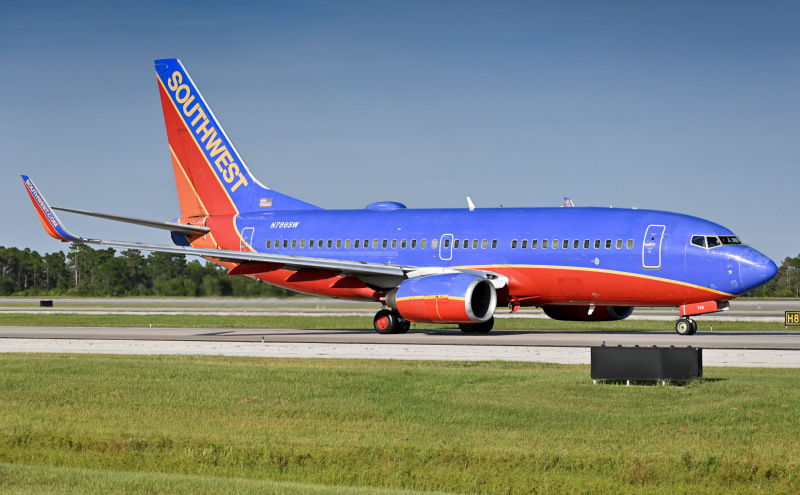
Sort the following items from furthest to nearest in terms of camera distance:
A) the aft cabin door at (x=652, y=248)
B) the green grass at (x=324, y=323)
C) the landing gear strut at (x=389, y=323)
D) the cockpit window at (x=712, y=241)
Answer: the green grass at (x=324, y=323) → the landing gear strut at (x=389, y=323) → the aft cabin door at (x=652, y=248) → the cockpit window at (x=712, y=241)

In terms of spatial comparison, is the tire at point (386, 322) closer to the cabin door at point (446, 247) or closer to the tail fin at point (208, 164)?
the cabin door at point (446, 247)

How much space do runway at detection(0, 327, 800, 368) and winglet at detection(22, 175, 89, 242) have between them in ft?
12.3

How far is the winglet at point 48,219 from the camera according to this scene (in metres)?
37.2

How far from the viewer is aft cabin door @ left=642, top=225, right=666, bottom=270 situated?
3334cm

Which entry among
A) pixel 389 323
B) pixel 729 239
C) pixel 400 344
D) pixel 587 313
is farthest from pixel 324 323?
pixel 729 239

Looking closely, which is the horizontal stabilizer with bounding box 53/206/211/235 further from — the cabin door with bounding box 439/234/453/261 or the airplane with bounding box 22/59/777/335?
the cabin door with bounding box 439/234/453/261

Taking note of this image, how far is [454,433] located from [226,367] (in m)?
9.62

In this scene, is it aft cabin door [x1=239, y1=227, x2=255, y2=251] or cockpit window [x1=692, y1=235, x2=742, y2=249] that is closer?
cockpit window [x1=692, y1=235, x2=742, y2=249]

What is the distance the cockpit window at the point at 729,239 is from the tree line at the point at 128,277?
19.3ft

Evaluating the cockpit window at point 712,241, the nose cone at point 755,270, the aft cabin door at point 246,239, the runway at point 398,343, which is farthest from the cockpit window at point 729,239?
the aft cabin door at point 246,239

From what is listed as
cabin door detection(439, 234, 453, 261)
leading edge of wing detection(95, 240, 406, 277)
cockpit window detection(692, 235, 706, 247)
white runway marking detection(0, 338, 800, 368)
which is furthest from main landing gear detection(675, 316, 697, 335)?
leading edge of wing detection(95, 240, 406, 277)

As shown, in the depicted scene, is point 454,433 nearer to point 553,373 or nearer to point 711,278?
point 553,373

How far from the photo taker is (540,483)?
39.4 ft

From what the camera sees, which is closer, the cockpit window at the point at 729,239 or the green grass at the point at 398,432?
the green grass at the point at 398,432
